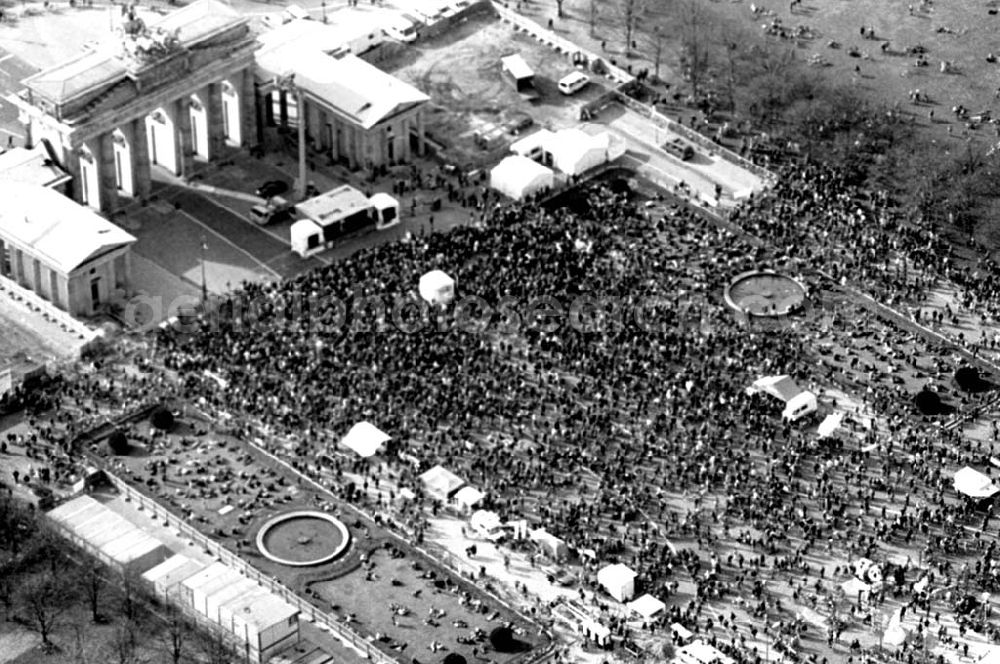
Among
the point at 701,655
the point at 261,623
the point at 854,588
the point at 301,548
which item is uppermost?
the point at 261,623

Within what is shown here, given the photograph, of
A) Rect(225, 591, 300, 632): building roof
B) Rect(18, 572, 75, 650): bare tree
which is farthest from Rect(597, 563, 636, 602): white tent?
Rect(18, 572, 75, 650): bare tree

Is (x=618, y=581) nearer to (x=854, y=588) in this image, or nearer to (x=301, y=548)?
(x=854, y=588)

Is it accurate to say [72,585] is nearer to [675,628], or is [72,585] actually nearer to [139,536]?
[139,536]

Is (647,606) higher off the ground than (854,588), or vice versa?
(647,606)

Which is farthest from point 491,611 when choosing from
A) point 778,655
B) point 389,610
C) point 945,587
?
point 945,587

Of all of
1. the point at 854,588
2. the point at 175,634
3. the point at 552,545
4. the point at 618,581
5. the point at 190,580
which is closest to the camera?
the point at 175,634

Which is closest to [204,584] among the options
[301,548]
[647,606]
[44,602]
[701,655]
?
[301,548]

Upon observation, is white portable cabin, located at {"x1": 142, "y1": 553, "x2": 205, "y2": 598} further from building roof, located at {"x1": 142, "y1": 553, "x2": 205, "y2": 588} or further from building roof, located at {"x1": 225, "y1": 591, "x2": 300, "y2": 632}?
building roof, located at {"x1": 225, "y1": 591, "x2": 300, "y2": 632}
